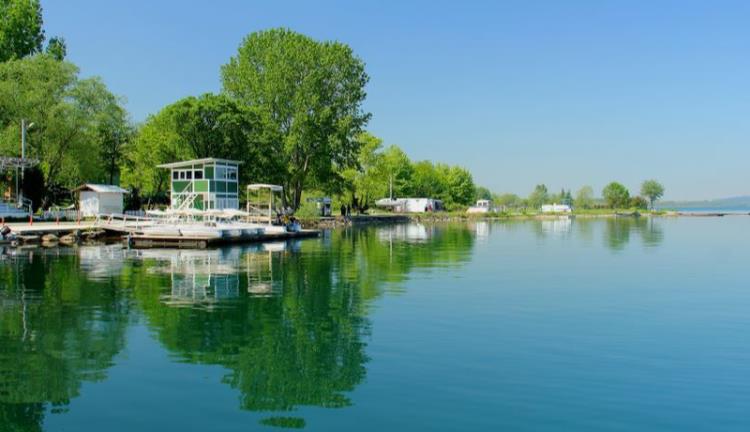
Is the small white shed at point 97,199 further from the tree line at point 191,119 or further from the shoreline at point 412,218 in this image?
the shoreline at point 412,218

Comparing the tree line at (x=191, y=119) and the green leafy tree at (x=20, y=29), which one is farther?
the green leafy tree at (x=20, y=29)

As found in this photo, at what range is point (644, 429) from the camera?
33.6ft

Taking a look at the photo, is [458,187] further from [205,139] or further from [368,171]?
[205,139]

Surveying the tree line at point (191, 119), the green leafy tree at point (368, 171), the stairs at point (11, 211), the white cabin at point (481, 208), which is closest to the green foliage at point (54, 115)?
the tree line at point (191, 119)

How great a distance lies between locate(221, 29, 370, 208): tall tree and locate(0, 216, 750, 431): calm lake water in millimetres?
47088

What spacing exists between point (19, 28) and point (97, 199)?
2975 centimetres

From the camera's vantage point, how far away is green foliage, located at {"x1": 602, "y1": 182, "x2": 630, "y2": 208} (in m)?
187

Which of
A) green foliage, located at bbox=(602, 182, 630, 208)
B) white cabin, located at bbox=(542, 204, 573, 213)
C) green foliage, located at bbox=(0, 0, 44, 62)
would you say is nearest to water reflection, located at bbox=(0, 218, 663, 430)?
green foliage, located at bbox=(0, 0, 44, 62)

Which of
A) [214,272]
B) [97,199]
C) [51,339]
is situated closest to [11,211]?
[97,199]

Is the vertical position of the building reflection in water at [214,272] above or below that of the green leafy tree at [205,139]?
below

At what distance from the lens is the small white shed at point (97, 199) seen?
2360 inches

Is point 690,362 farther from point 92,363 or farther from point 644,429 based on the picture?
point 92,363

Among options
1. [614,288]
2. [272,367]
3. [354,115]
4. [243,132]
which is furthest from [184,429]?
[354,115]

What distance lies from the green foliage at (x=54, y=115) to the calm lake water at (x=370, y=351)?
116 feet
